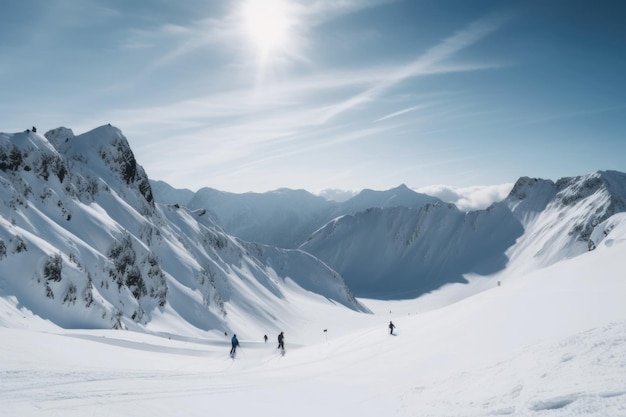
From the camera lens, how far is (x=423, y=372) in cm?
1603

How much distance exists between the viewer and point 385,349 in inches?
853

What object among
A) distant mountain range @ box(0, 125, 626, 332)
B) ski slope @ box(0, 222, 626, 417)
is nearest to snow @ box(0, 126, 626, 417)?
ski slope @ box(0, 222, 626, 417)

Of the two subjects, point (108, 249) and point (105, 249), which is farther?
point (108, 249)

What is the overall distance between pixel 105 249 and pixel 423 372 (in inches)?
2417

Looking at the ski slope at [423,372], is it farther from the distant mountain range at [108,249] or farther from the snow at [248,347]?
the distant mountain range at [108,249]

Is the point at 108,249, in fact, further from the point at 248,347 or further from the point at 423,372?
the point at 423,372

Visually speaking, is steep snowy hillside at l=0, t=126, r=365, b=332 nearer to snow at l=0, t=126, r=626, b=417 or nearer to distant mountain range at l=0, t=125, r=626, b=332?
distant mountain range at l=0, t=125, r=626, b=332

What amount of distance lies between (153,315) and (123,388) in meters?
58.5

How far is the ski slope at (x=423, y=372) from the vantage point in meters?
10.6

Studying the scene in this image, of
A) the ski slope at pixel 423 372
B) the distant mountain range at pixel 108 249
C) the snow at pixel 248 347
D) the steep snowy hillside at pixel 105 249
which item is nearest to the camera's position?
the ski slope at pixel 423 372

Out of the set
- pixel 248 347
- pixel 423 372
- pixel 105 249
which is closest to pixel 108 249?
pixel 105 249

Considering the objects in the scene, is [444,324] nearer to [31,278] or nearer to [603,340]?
[603,340]

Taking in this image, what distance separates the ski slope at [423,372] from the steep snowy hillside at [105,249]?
2996 cm

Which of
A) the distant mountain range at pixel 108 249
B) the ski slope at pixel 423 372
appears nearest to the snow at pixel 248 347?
the ski slope at pixel 423 372
